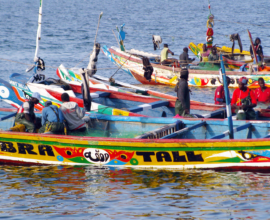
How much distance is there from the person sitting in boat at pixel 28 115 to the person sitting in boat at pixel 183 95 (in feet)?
13.0

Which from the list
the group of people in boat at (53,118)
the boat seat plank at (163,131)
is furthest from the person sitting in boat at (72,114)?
the boat seat plank at (163,131)

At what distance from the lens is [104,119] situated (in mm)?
14367

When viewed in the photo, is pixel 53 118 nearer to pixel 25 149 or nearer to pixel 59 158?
pixel 59 158

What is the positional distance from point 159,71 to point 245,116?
11.4m

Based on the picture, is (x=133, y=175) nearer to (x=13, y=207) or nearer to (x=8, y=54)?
(x=13, y=207)

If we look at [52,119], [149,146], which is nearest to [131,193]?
[149,146]

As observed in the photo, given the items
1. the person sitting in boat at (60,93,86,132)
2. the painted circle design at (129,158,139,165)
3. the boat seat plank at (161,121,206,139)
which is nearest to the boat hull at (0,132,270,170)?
the painted circle design at (129,158,139,165)

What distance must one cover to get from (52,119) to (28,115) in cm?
101

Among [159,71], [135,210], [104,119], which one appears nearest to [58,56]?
[159,71]

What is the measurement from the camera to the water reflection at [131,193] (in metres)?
9.92

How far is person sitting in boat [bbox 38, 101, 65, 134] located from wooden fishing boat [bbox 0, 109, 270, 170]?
1.18 feet

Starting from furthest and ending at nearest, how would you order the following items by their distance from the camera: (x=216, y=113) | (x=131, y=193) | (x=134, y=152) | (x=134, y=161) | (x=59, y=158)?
1. (x=216, y=113)
2. (x=59, y=158)
3. (x=134, y=161)
4. (x=134, y=152)
5. (x=131, y=193)

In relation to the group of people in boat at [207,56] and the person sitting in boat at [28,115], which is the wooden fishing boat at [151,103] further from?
the group of people in boat at [207,56]

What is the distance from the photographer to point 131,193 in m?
10.9
